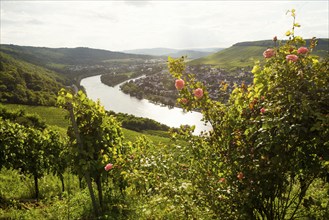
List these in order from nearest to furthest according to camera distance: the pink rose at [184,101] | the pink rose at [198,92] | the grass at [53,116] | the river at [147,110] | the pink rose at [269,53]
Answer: the pink rose at [269,53]
the pink rose at [198,92]
the pink rose at [184,101]
the grass at [53,116]
the river at [147,110]

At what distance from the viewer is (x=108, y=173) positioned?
28.7 ft

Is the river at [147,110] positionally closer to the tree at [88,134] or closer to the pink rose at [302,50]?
the tree at [88,134]

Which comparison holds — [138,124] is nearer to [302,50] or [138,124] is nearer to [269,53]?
[269,53]

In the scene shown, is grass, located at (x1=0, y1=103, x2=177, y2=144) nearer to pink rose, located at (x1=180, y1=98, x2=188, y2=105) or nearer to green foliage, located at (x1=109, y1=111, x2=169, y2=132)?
green foliage, located at (x1=109, y1=111, x2=169, y2=132)

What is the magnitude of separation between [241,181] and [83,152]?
4.10 meters

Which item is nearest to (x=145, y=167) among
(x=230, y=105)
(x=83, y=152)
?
(x=230, y=105)

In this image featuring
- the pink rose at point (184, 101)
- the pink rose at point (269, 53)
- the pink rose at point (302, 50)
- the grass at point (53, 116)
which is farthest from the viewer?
the grass at point (53, 116)

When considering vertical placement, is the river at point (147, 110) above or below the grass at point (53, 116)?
below

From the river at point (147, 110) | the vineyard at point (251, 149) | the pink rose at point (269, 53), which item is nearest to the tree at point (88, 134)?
the vineyard at point (251, 149)

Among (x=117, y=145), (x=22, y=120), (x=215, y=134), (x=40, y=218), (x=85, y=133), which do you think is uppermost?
(x=215, y=134)

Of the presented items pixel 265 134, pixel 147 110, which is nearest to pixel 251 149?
pixel 265 134

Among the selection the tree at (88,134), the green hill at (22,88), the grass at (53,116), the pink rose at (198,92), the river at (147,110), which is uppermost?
the pink rose at (198,92)

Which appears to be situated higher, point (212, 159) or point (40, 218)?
point (212, 159)

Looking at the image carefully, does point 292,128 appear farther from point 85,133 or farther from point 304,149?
point 85,133
